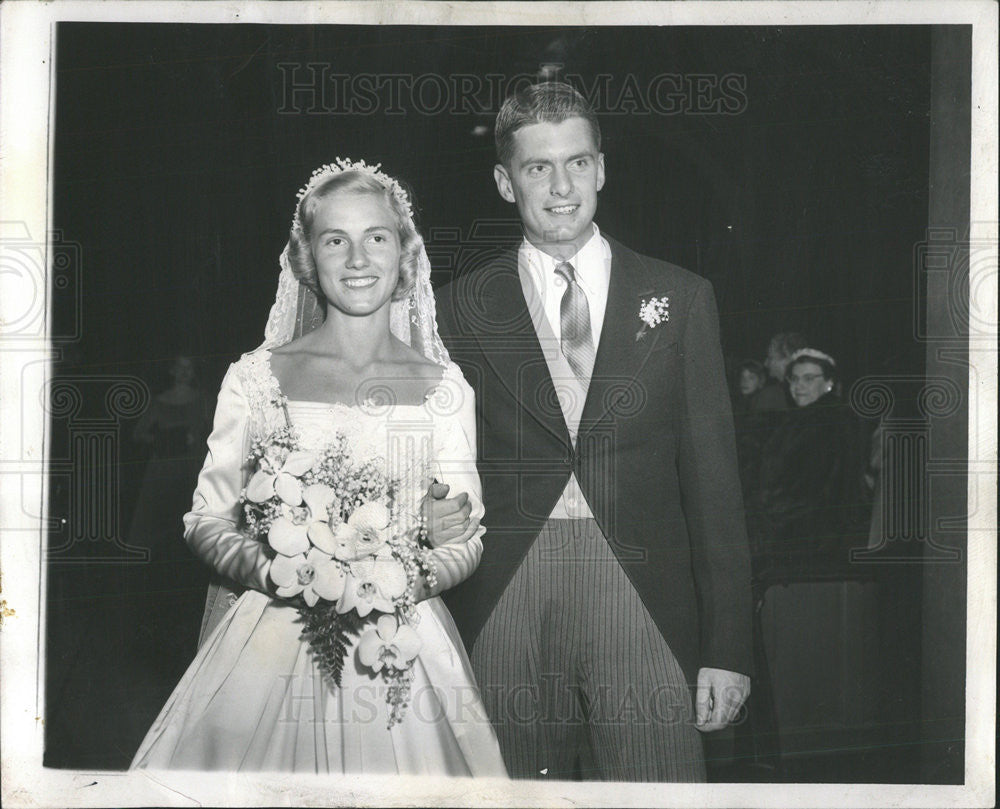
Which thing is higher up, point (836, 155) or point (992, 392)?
point (836, 155)

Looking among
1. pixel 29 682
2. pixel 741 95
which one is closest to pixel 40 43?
pixel 29 682

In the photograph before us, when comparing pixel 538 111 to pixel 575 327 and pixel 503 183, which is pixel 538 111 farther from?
pixel 575 327

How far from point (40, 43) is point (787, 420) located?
2628 mm

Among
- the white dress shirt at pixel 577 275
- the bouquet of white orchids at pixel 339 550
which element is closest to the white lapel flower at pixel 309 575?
the bouquet of white orchids at pixel 339 550

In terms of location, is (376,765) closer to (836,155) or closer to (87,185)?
(87,185)

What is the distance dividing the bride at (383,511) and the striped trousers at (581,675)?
0.37 ft

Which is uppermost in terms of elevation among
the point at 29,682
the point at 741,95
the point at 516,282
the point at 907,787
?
the point at 741,95

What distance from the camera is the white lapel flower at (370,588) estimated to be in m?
2.85

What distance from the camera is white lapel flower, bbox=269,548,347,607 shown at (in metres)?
2.84

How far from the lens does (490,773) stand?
2.96 m

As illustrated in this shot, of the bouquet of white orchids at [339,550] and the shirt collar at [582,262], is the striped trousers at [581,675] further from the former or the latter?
the shirt collar at [582,262]

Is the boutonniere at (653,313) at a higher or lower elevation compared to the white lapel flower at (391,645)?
higher

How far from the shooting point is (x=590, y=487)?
291 cm

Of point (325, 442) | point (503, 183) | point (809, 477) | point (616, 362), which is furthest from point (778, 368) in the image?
point (325, 442)
